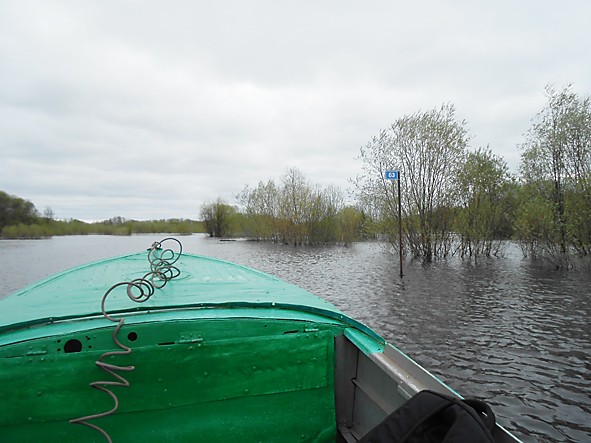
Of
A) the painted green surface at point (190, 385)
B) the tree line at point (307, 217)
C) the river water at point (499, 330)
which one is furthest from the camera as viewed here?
the tree line at point (307, 217)

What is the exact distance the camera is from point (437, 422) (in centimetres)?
139

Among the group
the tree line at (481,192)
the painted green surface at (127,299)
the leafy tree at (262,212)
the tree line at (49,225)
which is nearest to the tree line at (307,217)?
the leafy tree at (262,212)

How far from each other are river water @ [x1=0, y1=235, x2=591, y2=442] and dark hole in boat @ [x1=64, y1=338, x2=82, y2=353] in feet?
13.4

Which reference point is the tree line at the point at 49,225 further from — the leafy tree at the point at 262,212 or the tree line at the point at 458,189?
the tree line at the point at 458,189

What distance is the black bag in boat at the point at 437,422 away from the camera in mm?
1271

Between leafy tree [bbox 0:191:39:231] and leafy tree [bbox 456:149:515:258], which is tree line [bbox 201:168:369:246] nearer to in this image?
leafy tree [bbox 456:149:515:258]

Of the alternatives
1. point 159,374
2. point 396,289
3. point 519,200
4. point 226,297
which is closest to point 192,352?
point 159,374

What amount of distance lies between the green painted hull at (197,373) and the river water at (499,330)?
2.46 meters

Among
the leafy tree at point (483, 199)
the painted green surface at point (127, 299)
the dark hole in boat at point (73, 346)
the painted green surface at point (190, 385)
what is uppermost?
the leafy tree at point (483, 199)

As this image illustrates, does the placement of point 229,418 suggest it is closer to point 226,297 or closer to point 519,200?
point 226,297

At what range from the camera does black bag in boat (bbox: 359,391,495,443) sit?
1.27 meters

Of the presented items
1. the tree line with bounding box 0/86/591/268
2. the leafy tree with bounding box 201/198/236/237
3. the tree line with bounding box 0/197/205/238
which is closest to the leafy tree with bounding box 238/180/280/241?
the leafy tree with bounding box 201/198/236/237

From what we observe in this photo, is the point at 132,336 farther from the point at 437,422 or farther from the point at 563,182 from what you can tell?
the point at 563,182

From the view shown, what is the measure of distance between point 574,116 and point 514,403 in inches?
608
